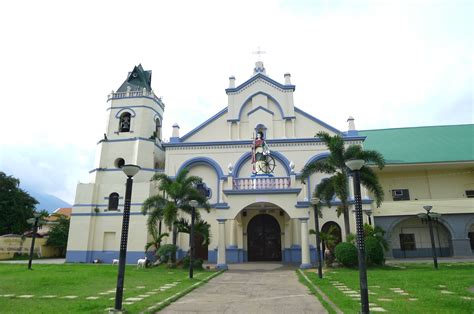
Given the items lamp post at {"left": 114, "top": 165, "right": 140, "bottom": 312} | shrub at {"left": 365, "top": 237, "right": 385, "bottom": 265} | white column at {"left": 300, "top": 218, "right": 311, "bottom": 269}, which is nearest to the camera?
lamp post at {"left": 114, "top": 165, "right": 140, "bottom": 312}

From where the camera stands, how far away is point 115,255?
81.7 ft

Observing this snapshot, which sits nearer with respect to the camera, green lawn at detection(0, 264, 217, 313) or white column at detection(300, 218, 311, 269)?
green lawn at detection(0, 264, 217, 313)

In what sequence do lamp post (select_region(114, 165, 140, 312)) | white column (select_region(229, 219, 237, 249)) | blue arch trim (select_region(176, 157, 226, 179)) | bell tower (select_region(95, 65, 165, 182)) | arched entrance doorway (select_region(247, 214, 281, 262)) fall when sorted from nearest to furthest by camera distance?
lamp post (select_region(114, 165, 140, 312))
white column (select_region(229, 219, 237, 249))
arched entrance doorway (select_region(247, 214, 281, 262))
blue arch trim (select_region(176, 157, 226, 179))
bell tower (select_region(95, 65, 165, 182))

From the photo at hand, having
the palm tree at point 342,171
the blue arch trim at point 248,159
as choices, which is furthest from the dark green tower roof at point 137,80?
the palm tree at point 342,171

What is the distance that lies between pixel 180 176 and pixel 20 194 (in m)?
23.2

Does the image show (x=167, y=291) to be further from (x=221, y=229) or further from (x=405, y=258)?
(x=405, y=258)

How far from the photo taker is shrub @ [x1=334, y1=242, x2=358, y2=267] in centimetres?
1698

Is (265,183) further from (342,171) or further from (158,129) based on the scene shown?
(158,129)

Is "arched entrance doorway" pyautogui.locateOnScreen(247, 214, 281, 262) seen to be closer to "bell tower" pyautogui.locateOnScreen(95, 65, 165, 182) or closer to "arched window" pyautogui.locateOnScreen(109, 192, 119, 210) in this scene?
"bell tower" pyautogui.locateOnScreen(95, 65, 165, 182)

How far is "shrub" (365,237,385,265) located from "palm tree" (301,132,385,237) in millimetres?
1361

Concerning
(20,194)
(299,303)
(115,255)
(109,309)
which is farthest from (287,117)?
(20,194)

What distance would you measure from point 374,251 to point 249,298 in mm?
9997

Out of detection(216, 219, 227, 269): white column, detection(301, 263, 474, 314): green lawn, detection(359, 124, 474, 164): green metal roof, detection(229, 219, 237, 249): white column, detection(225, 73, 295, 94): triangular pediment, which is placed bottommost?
detection(301, 263, 474, 314): green lawn

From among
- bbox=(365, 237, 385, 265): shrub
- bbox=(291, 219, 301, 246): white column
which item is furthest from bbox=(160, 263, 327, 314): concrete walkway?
bbox=(291, 219, 301, 246): white column
